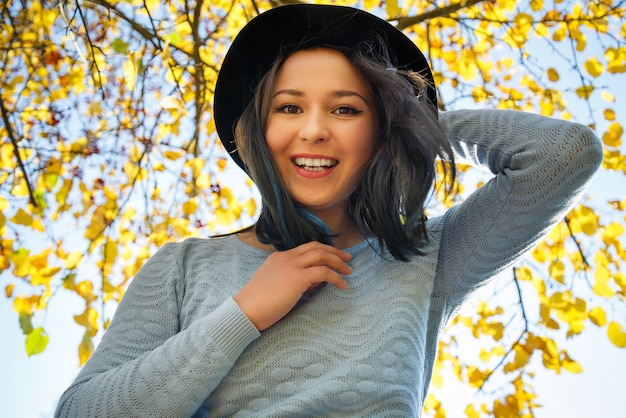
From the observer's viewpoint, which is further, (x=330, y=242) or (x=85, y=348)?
(x=85, y=348)

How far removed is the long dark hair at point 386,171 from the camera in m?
1.36

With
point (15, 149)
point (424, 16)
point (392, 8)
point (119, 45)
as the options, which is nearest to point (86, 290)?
point (15, 149)

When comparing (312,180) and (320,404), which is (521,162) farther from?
(320,404)

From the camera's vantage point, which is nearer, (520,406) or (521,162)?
(521,162)

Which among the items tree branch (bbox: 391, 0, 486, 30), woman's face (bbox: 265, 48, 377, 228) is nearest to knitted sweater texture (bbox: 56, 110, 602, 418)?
woman's face (bbox: 265, 48, 377, 228)

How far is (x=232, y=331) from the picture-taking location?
1.13 meters

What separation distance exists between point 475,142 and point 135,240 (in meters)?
2.17

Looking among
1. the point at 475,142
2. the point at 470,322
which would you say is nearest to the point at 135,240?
the point at 470,322

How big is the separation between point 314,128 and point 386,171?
20 centimetres

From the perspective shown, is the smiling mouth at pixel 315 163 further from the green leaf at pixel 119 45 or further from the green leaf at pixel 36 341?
the green leaf at pixel 36 341

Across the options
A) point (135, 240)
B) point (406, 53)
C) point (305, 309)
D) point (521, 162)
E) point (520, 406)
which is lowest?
point (520, 406)

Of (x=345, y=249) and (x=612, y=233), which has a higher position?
(x=345, y=249)

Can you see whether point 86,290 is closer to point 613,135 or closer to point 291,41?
point 291,41

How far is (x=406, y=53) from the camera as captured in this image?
1.55 m
